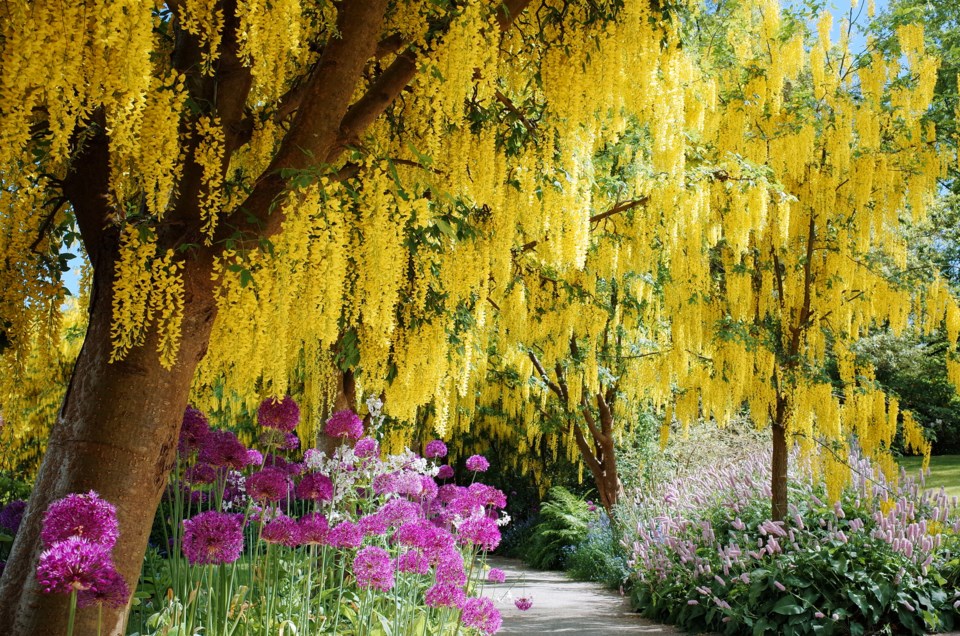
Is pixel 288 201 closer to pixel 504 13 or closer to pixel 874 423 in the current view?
pixel 504 13

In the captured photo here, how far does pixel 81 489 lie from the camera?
2492 mm

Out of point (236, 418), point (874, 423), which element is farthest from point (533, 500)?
point (874, 423)

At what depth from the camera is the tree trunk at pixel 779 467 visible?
636 centimetres

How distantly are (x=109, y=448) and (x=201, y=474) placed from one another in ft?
2.74

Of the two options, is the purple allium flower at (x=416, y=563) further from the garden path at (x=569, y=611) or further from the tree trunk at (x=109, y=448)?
the garden path at (x=569, y=611)

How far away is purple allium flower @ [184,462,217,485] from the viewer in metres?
3.33

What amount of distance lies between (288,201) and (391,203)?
23.6 inches

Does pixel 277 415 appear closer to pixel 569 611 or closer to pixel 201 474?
pixel 201 474

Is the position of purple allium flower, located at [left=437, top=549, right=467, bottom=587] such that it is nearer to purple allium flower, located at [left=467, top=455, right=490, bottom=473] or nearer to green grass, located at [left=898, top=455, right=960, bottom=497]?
purple allium flower, located at [left=467, top=455, right=490, bottom=473]

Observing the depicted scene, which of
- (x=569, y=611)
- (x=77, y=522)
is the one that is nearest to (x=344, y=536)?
(x=77, y=522)

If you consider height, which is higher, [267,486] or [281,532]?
[267,486]

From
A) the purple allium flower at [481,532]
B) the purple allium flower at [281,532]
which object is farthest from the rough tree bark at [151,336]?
the purple allium flower at [481,532]

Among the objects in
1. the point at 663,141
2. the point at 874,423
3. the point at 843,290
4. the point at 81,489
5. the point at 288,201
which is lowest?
the point at 81,489

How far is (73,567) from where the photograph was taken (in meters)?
1.55
